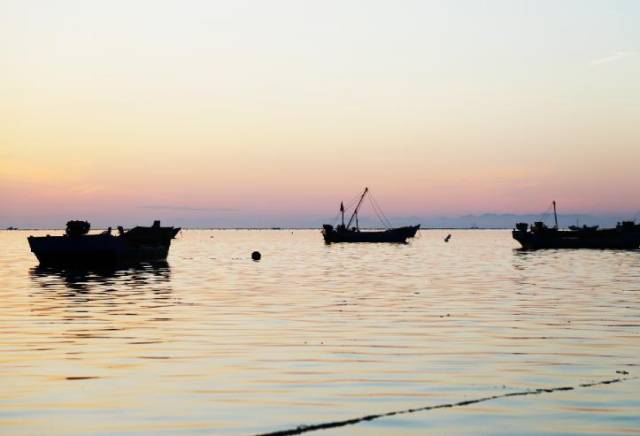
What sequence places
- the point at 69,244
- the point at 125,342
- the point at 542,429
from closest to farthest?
1. the point at 542,429
2. the point at 125,342
3. the point at 69,244

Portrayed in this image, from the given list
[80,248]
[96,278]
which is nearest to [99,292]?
[96,278]

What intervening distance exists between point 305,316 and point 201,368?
50.0 feet

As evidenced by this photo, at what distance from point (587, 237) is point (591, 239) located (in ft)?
3.18

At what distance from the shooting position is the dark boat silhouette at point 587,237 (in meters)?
A: 159

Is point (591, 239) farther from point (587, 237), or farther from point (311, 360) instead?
point (311, 360)

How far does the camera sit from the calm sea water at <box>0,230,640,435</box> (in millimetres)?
16859

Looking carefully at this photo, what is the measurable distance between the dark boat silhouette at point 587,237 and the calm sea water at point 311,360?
365 feet

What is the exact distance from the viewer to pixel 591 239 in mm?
159875

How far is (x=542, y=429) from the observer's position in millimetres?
15688

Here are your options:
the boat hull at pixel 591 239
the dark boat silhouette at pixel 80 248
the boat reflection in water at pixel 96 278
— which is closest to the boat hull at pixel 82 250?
the dark boat silhouette at pixel 80 248

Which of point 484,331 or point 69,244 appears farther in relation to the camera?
point 69,244

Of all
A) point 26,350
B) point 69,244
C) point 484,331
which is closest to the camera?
point 26,350

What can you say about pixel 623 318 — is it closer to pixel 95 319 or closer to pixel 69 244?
pixel 95 319

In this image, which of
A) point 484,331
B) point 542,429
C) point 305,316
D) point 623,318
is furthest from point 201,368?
point 623,318
